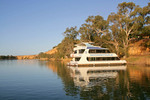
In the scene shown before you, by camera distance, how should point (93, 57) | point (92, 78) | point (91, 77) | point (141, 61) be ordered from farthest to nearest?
1. point (141, 61)
2. point (93, 57)
3. point (91, 77)
4. point (92, 78)

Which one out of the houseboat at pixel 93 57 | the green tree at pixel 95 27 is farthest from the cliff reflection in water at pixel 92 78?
the green tree at pixel 95 27

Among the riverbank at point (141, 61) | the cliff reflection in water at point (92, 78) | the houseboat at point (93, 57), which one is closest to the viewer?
the cliff reflection in water at point (92, 78)

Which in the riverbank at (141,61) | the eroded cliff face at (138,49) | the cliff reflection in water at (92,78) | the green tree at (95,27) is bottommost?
the cliff reflection in water at (92,78)

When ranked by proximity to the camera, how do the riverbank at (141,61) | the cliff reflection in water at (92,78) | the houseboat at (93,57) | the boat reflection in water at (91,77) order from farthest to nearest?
the riverbank at (141,61)
the houseboat at (93,57)
the boat reflection in water at (91,77)
the cliff reflection in water at (92,78)

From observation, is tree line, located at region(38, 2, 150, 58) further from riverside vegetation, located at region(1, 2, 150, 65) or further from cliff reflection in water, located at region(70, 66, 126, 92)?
cliff reflection in water, located at region(70, 66, 126, 92)

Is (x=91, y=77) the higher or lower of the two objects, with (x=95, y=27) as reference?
lower

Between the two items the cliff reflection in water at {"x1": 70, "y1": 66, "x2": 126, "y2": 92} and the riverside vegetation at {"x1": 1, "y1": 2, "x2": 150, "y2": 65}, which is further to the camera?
the riverside vegetation at {"x1": 1, "y1": 2, "x2": 150, "y2": 65}

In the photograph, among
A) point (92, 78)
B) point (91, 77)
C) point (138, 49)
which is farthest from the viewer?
point (138, 49)

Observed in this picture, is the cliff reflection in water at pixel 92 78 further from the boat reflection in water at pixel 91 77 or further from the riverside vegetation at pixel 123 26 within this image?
the riverside vegetation at pixel 123 26

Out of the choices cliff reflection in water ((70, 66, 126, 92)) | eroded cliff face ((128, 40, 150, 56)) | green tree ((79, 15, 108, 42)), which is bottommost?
cliff reflection in water ((70, 66, 126, 92))

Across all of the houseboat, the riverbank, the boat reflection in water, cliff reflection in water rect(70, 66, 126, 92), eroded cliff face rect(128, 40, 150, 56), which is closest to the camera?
cliff reflection in water rect(70, 66, 126, 92)

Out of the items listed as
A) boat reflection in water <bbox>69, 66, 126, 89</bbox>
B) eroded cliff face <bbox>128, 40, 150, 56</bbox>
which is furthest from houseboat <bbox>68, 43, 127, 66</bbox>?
eroded cliff face <bbox>128, 40, 150, 56</bbox>

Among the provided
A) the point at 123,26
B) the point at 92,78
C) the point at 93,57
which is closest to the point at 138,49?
the point at 123,26

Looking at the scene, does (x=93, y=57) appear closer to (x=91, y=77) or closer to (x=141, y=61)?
(x=141, y=61)
